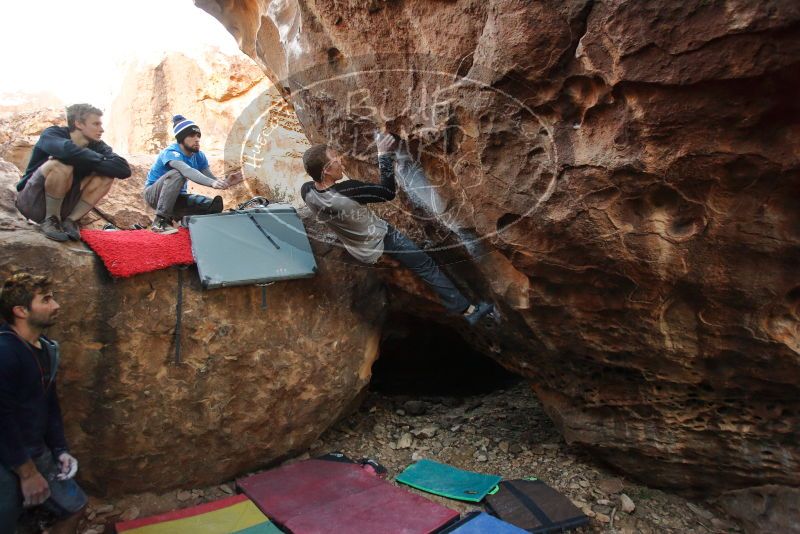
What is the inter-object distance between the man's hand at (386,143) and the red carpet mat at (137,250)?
4.29ft

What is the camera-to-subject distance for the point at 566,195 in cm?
250

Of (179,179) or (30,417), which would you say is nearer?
(30,417)

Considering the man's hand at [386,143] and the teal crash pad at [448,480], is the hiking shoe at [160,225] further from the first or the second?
the teal crash pad at [448,480]

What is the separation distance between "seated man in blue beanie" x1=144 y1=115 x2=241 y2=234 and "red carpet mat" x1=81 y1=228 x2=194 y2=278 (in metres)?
0.26

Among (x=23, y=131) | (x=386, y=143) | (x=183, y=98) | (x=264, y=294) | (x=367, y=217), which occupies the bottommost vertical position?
(x=264, y=294)

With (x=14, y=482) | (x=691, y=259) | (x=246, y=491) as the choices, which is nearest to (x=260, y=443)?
(x=246, y=491)

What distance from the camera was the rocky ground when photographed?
329 cm

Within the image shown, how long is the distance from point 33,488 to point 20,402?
1.22 ft

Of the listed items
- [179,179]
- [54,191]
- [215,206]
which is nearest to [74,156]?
[54,191]

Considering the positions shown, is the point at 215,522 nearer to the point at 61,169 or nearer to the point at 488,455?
the point at 488,455

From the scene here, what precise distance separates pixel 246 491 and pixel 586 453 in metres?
2.28

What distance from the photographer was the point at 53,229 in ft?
10.1

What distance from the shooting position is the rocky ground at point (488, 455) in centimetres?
329

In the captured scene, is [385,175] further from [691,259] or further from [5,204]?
[5,204]
